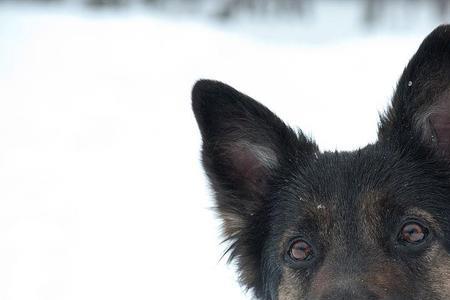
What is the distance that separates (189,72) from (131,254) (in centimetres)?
1171

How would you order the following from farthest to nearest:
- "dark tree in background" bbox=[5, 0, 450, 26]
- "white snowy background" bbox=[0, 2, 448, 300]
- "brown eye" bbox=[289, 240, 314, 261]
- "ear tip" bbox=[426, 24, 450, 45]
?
"dark tree in background" bbox=[5, 0, 450, 26] < "white snowy background" bbox=[0, 2, 448, 300] < "brown eye" bbox=[289, 240, 314, 261] < "ear tip" bbox=[426, 24, 450, 45]

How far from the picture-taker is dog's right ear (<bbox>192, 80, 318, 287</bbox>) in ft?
18.2

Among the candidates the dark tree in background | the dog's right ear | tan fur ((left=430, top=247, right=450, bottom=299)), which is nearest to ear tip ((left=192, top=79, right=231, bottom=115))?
the dog's right ear

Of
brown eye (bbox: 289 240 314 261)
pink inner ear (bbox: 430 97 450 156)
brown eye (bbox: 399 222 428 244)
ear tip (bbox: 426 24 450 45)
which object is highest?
ear tip (bbox: 426 24 450 45)

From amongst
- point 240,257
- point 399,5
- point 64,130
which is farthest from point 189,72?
point 399,5

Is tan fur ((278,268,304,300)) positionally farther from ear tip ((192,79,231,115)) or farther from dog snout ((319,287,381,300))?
ear tip ((192,79,231,115))

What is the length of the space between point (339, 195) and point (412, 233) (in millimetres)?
564

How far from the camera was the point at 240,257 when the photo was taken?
6.12 m

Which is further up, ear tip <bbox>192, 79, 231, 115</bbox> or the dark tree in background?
ear tip <bbox>192, 79, 231, 115</bbox>

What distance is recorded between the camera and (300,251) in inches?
206

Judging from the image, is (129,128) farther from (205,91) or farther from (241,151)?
(205,91)

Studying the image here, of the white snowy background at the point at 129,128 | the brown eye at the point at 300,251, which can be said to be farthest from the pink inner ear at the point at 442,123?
the white snowy background at the point at 129,128

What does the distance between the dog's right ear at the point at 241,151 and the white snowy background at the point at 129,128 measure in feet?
4.41

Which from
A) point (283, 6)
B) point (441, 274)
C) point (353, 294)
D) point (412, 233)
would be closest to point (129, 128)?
point (412, 233)
